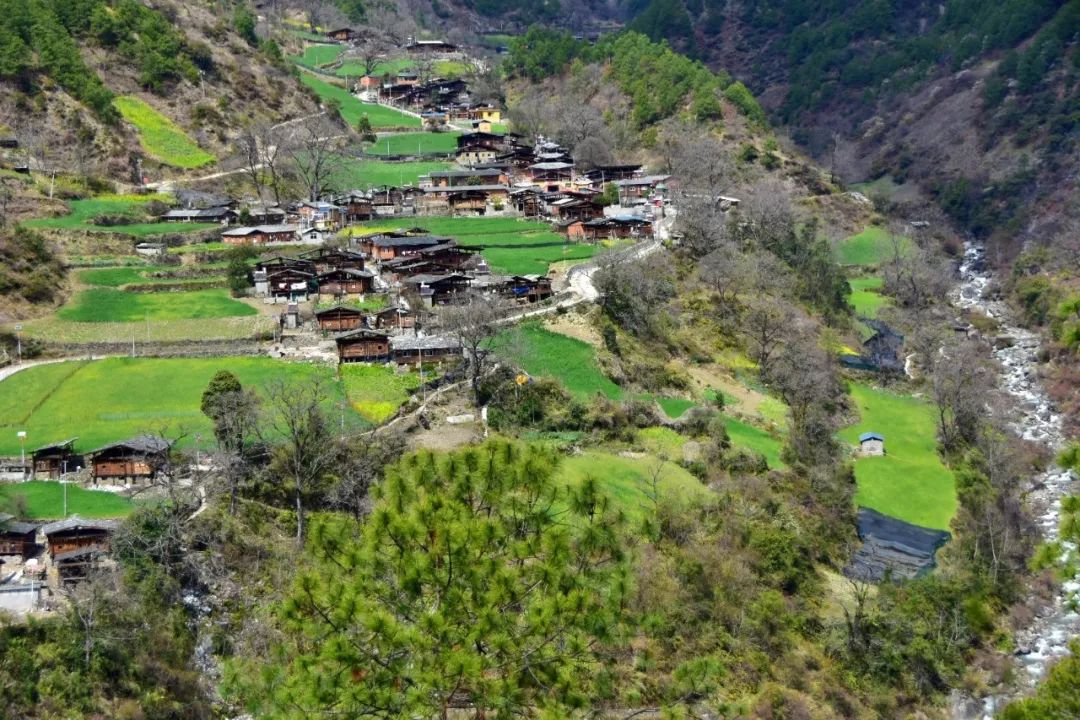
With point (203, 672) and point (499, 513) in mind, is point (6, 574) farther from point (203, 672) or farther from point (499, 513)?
point (499, 513)

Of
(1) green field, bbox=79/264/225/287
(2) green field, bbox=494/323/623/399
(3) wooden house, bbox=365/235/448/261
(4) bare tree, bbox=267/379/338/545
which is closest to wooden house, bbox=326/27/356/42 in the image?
(3) wooden house, bbox=365/235/448/261

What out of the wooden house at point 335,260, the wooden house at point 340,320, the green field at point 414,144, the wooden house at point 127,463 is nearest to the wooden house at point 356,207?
the wooden house at point 335,260

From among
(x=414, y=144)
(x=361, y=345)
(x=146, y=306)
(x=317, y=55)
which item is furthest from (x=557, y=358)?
(x=317, y=55)

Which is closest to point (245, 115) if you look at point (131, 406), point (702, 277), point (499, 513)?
point (702, 277)

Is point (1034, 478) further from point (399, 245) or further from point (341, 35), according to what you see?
point (341, 35)

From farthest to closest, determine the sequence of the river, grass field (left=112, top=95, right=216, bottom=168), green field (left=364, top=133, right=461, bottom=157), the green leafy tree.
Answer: green field (left=364, top=133, right=461, bottom=157), grass field (left=112, top=95, right=216, bottom=168), the river, the green leafy tree

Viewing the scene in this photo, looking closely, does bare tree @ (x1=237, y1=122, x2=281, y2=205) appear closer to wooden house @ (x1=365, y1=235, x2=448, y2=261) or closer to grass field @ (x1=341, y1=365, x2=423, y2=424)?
wooden house @ (x1=365, y1=235, x2=448, y2=261)
